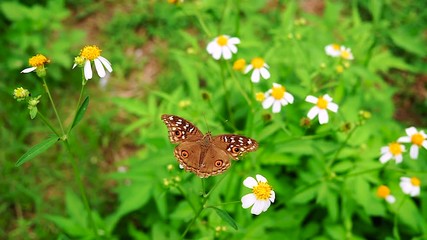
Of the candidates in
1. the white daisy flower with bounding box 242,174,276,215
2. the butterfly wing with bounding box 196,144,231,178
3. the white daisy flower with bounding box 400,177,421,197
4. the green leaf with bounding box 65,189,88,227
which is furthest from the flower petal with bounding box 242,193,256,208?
the green leaf with bounding box 65,189,88,227

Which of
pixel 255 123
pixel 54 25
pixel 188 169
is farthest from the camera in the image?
pixel 54 25

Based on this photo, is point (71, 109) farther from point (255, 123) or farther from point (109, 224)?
point (255, 123)

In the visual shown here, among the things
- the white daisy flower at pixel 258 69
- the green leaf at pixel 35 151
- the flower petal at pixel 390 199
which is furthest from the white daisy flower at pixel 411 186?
the green leaf at pixel 35 151

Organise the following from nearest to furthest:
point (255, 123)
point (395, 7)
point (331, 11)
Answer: point (255, 123)
point (331, 11)
point (395, 7)

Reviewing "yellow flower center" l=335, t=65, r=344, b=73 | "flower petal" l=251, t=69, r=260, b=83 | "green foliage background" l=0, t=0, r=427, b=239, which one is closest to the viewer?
"flower petal" l=251, t=69, r=260, b=83

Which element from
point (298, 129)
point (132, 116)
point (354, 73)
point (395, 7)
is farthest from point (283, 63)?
point (395, 7)

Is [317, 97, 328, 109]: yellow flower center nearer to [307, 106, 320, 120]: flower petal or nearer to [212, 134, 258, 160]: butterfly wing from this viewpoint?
[307, 106, 320, 120]: flower petal

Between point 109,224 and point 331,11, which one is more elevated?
point 331,11

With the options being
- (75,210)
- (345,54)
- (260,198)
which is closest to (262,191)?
(260,198)
